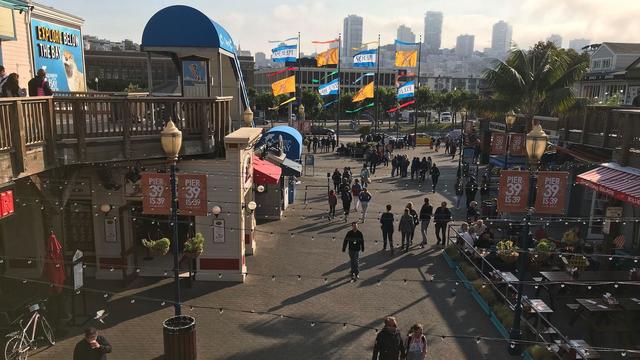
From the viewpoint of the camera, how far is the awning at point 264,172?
1739 centimetres

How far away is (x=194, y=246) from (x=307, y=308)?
339 cm

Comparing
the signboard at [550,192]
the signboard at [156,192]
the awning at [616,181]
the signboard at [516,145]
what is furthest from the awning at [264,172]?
the signboard at [516,145]

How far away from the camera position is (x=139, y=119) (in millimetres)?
12555

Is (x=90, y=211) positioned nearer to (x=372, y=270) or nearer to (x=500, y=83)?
(x=372, y=270)

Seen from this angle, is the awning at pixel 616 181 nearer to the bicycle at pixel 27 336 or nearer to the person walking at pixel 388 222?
the person walking at pixel 388 222

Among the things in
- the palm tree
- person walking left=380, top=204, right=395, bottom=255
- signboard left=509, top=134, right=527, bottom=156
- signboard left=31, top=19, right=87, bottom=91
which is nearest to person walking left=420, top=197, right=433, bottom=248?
person walking left=380, top=204, right=395, bottom=255

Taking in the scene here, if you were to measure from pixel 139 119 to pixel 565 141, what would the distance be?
1748cm

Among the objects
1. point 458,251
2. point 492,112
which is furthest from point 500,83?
point 458,251

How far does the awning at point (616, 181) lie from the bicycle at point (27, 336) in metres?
14.3

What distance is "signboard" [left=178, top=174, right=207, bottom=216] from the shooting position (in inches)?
489

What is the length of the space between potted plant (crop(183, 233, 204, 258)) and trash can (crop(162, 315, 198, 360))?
3345 millimetres

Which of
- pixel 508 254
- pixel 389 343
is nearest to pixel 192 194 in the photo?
pixel 389 343

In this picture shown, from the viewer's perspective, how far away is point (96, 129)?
38.1ft

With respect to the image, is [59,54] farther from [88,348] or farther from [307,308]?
[88,348]
